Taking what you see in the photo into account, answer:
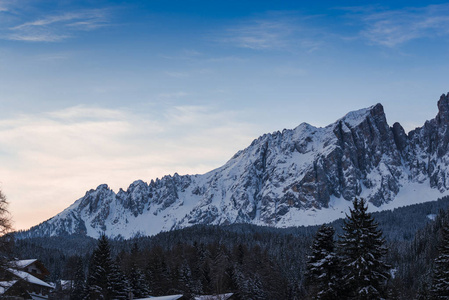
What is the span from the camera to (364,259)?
110 feet

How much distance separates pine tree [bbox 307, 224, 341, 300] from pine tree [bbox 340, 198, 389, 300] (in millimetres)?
2061

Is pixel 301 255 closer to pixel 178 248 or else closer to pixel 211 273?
pixel 178 248

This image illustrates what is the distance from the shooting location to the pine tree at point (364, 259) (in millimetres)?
33406

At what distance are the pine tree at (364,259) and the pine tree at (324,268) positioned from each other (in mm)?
2061

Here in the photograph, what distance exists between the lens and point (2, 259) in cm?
2805

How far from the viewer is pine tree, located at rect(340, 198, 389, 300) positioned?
33406mm

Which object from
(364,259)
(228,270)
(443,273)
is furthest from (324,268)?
(228,270)

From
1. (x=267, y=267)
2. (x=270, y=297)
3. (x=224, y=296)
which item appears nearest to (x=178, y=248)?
(x=267, y=267)

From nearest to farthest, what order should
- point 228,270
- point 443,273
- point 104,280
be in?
point 443,273 → point 104,280 → point 228,270

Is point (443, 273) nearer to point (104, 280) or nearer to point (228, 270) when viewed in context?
point (104, 280)

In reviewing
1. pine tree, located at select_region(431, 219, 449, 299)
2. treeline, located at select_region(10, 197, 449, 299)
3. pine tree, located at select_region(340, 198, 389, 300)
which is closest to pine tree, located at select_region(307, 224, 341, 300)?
treeline, located at select_region(10, 197, 449, 299)

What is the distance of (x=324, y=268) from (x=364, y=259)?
4.83m

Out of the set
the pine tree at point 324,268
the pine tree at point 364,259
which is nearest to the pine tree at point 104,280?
the pine tree at point 324,268

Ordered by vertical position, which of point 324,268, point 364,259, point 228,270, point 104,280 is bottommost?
point 228,270
